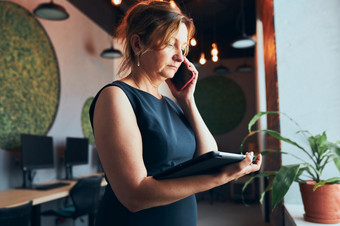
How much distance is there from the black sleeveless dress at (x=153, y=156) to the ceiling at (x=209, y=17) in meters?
3.95

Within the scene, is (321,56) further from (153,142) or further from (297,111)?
(153,142)

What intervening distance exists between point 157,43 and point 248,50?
7.35 metres

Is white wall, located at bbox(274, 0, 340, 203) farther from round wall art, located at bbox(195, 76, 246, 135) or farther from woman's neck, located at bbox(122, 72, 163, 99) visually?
round wall art, located at bbox(195, 76, 246, 135)

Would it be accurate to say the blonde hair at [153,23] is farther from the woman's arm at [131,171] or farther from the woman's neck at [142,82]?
the woman's arm at [131,171]

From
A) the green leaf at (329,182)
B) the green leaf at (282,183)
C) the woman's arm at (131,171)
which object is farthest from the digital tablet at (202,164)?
the green leaf at (329,182)

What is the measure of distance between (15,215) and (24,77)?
6.17 feet

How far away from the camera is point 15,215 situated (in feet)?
7.51

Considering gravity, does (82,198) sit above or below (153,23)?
below

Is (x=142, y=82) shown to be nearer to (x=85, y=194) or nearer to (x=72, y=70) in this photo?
(x=85, y=194)

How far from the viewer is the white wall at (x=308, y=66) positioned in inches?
79.2

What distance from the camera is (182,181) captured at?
799 millimetres

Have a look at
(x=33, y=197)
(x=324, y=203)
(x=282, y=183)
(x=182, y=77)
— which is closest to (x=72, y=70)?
(x=33, y=197)

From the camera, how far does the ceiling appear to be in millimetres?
5449

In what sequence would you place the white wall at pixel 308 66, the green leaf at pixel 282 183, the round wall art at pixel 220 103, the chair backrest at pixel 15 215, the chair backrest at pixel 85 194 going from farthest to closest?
the round wall art at pixel 220 103 < the chair backrest at pixel 85 194 < the chair backrest at pixel 15 215 < the white wall at pixel 308 66 < the green leaf at pixel 282 183
